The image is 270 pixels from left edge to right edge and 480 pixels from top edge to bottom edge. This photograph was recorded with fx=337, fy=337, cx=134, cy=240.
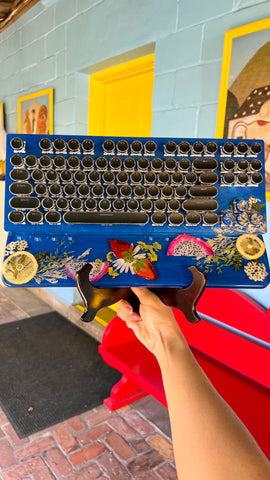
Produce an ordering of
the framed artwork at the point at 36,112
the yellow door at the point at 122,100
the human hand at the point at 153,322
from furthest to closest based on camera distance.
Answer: the framed artwork at the point at 36,112 → the yellow door at the point at 122,100 → the human hand at the point at 153,322

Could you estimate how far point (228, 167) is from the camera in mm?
1161

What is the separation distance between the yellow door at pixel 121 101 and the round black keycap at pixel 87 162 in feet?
5.23

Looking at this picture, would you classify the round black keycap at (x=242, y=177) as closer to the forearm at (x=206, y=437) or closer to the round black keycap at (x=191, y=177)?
the round black keycap at (x=191, y=177)

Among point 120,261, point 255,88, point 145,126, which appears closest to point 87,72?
point 145,126

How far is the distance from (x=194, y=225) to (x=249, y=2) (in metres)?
1.19

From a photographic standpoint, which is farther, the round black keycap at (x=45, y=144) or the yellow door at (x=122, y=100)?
the yellow door at (x=122, y=100)

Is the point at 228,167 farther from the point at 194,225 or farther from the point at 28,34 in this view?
the point at 28,34

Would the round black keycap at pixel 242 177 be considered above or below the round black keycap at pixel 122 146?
below

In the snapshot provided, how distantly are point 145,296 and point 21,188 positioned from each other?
53cm

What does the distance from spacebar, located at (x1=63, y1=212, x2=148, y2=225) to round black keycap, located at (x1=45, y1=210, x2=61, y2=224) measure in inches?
0.9

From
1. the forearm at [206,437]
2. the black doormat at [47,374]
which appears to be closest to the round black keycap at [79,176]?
the forearm at [206,437]

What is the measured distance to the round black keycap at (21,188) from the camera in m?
1.09

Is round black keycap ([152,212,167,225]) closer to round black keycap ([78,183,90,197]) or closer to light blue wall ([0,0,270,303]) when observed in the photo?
round black keycap ([78,183,90,197])

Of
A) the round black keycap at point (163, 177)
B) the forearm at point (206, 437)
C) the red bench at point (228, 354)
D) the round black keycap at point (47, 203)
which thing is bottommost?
the red bench at point (228, 354)
